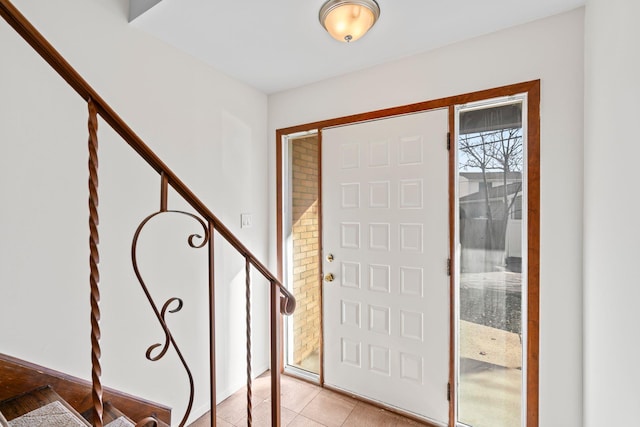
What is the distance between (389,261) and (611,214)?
1.19 meters

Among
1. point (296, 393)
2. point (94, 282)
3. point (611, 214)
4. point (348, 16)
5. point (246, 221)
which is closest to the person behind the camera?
point (94, 282)

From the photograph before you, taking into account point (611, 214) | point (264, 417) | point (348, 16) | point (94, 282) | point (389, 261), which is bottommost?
point (264, 417)

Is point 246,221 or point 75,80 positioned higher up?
point 75,80

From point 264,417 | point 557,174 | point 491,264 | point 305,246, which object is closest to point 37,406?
point 264,417

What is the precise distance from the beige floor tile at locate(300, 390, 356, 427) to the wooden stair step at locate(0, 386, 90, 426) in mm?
1423

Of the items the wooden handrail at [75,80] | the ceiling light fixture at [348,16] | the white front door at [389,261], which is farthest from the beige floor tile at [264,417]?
the ceiling light fixture at [348,16]

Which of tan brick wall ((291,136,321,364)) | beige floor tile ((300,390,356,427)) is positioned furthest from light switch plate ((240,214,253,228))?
beige floor tile ((300,390,356,427))

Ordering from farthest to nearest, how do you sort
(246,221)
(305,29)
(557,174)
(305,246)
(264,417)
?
(305,246) → (246,221) → (264,417) → (305,29) → (557,174)

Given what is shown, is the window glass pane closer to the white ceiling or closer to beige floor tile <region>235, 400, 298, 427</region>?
the white ceiling

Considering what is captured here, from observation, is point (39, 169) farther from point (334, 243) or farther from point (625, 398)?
point (625, 398)

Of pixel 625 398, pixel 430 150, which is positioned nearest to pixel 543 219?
pixel 430 150

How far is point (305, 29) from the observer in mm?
1688

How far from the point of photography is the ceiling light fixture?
4.68ft

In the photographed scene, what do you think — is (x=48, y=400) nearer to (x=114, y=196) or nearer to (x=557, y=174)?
(x=114, y=196)
